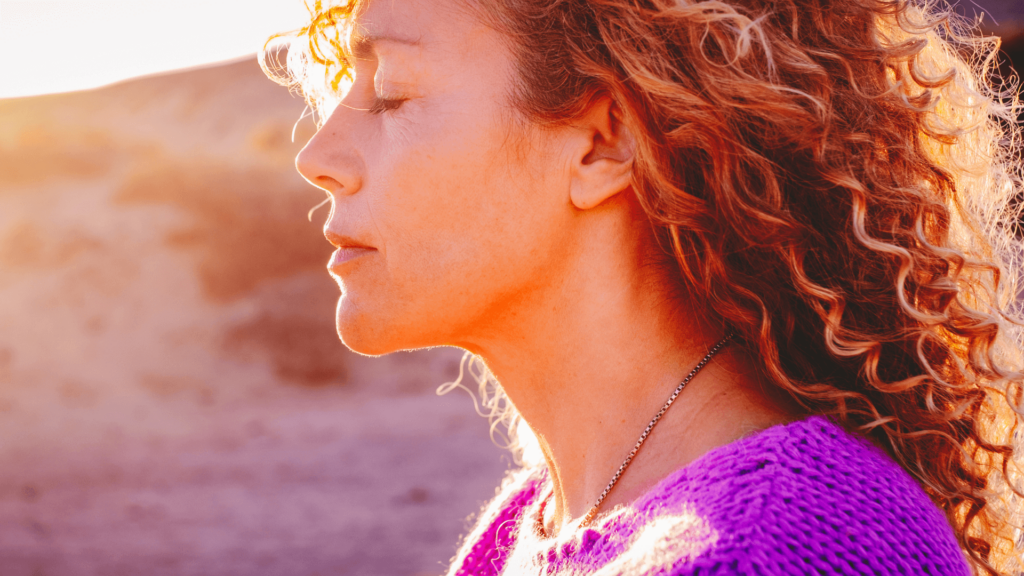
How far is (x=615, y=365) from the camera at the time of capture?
1.30m

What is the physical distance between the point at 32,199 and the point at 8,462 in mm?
2401

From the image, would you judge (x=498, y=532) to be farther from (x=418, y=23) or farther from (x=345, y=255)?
(x=418, y=23)

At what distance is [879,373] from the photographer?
124cm

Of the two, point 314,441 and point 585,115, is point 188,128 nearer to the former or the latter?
point 314,441

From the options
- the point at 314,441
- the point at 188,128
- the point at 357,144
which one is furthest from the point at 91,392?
the point at 357,144

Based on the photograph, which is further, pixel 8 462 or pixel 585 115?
pixel 8 462

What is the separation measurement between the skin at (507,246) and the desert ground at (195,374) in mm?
2871

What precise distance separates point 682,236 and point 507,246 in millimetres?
266

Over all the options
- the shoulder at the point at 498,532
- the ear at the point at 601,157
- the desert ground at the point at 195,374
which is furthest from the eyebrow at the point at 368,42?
the desert ground at the point at 195,374

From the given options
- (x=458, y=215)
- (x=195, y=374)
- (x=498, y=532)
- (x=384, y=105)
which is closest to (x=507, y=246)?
(x=458, y=215)

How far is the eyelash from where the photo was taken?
1294 mm

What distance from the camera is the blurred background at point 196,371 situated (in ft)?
14.3

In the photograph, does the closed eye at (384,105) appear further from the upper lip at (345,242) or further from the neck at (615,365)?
the neck at (615,365)

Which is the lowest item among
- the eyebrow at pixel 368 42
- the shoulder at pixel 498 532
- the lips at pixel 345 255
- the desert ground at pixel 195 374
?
the shoulder at pixel 498 532
